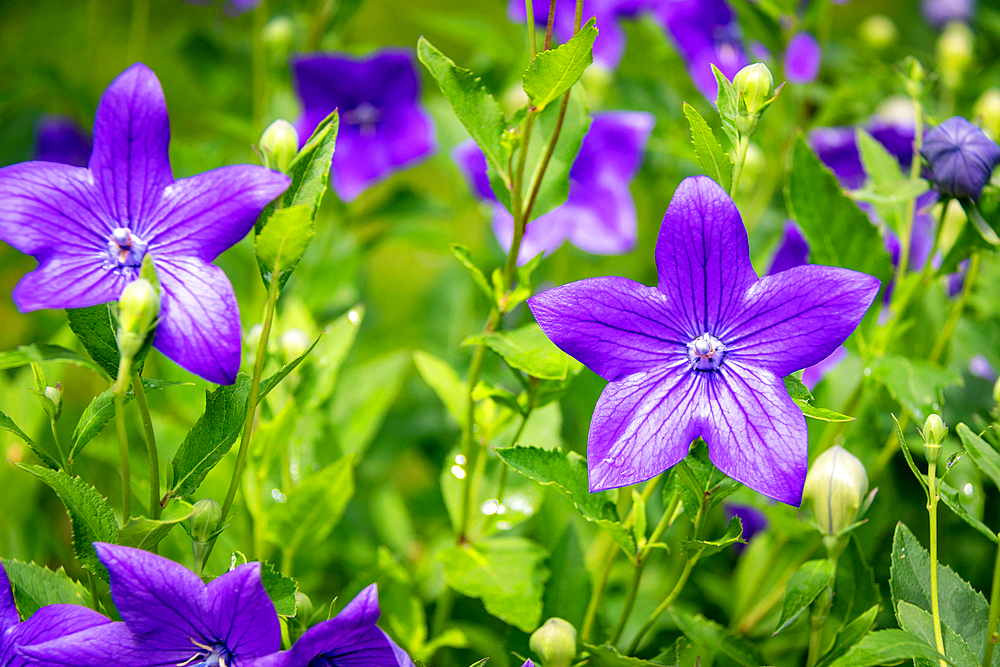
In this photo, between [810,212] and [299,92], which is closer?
[810,212]

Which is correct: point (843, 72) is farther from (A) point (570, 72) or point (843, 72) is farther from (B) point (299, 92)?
(A) point (570, 72)

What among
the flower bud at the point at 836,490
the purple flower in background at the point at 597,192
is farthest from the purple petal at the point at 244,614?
the purple flower in background at the point at 597,192

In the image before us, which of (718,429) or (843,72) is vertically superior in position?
(843,72)

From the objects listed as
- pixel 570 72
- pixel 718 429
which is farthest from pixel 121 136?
pixel 718 429

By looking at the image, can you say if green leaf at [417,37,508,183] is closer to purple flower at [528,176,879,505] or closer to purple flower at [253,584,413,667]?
purple flower at [528,176,879,505]

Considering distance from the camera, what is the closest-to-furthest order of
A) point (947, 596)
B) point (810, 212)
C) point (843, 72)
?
point (947, 596)
point (810, 212)
point (843, 72)

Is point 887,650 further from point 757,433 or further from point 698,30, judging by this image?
point 698,30

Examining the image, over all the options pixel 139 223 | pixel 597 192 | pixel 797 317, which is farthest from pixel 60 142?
pixel 797 317
